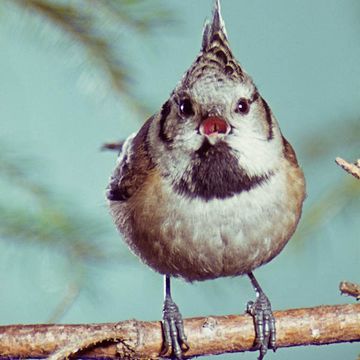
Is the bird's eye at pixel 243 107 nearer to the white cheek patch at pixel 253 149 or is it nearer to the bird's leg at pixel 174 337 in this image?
the white cheek patch at pixel 253 149

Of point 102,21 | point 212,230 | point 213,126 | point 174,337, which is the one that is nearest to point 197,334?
point 174,337

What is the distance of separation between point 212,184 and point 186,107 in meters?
0.11

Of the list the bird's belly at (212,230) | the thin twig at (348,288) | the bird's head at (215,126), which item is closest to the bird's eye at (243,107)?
the bird's head at (215,126)

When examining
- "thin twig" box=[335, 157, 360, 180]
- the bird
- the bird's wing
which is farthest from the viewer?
the bird's wing

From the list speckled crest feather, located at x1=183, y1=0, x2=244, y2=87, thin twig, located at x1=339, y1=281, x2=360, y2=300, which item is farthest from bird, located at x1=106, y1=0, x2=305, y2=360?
thin twig, located at x1=339, y1=281, x2=360, y2=300

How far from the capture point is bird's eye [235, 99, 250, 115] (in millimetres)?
1098

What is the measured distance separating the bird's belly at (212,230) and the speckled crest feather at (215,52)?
186 mm

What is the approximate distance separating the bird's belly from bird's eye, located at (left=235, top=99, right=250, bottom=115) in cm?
11

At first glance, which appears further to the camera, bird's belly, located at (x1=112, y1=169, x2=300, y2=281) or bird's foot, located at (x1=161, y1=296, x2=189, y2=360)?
bird's belly, located at (x1=112, y1=169, x2=300, y2=281)

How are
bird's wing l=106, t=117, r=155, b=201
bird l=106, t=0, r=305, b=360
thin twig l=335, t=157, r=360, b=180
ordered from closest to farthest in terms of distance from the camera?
thin twig l=335, t=157, r=360, b=180 → bird l=106, t=0, r=305, b=360 → bird's wing l=106, t=117, r=155, b=201

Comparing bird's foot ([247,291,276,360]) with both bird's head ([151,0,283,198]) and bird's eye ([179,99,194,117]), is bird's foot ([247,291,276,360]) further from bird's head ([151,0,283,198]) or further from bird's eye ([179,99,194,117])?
bird's eye ([179,99,194,117])

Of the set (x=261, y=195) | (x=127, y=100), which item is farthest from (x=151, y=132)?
(x=261, y=195)

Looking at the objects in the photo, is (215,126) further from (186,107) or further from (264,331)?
(264,331)

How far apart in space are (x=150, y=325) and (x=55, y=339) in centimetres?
13
